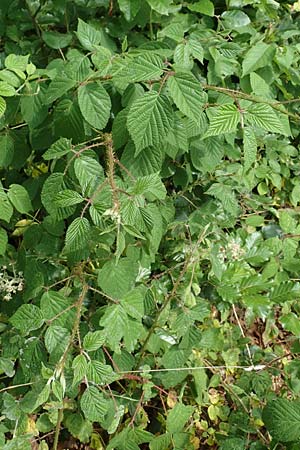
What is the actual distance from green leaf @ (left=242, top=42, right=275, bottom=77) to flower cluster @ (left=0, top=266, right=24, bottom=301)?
3.03 ft

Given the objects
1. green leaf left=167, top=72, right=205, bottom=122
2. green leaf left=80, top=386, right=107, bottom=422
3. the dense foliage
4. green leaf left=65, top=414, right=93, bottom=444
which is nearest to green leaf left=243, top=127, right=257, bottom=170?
the dense foliage

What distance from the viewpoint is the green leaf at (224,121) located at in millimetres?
1288

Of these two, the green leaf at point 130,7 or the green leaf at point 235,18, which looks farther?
the green leaf at point 235,18

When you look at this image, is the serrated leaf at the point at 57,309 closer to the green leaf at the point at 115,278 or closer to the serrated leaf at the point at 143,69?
the green leaf at the point at 115,278

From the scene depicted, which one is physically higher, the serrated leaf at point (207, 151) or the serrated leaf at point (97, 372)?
the serrated leaf at point (207, 151)

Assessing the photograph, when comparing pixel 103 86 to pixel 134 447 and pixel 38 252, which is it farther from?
pixel 134 447

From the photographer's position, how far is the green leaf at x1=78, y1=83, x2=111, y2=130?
130cm

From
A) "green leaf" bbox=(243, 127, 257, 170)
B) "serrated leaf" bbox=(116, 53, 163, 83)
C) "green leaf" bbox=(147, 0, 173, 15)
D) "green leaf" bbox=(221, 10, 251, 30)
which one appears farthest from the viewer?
"green leaf" bbox=(221, 10, 251, 30)

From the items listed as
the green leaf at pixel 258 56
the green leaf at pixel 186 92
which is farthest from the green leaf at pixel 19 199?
the green leaf at pixel 258 56

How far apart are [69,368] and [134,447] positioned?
0.96 ft

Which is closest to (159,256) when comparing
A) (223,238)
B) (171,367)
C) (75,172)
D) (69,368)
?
(223,238)

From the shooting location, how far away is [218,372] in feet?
6.64

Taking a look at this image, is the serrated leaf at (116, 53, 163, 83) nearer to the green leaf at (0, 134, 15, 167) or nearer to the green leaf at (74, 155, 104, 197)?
the green leaf at (74, 155, 104, 197)

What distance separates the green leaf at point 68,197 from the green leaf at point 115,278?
8.1 inches
